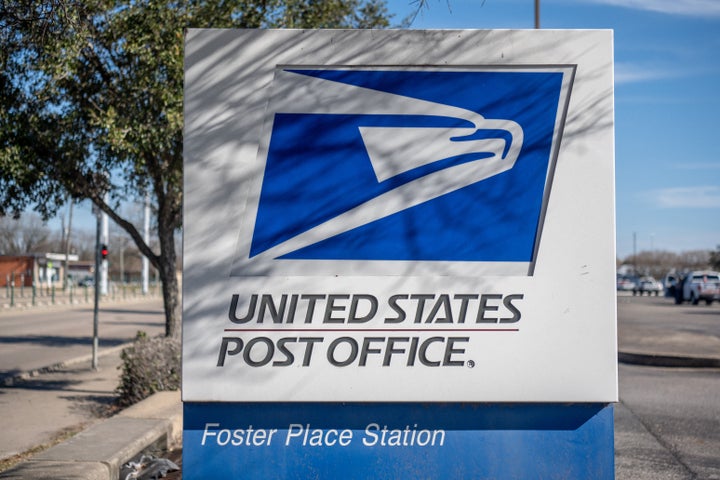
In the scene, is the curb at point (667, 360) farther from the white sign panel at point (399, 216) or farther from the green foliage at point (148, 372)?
the white sign panel at point (399, 216)

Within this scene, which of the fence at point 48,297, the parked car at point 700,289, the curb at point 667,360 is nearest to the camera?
the curb at point 667,360

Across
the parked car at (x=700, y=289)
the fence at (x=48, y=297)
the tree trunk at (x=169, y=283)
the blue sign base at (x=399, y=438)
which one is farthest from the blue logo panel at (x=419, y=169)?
the parked car at (x=700, y=289)

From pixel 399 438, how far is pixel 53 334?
22204 millimetres

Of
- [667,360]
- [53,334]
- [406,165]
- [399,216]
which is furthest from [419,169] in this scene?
[53,334]

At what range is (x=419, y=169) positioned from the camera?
4051 mm

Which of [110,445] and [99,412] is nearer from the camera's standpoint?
[110,445]

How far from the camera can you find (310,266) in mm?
4020

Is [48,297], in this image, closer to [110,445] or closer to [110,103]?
[110,103]

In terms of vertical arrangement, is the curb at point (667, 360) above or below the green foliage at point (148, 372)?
below

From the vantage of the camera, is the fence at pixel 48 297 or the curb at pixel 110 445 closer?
the curb at pixel 110 445

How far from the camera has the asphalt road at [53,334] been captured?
1736 centimetres

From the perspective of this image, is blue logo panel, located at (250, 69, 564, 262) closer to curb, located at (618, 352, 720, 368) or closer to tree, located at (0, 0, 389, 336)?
tree, located at (0, 0, 389, 336)

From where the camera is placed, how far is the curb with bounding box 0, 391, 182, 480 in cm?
595

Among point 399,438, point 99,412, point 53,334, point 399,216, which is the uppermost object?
point 399,216
